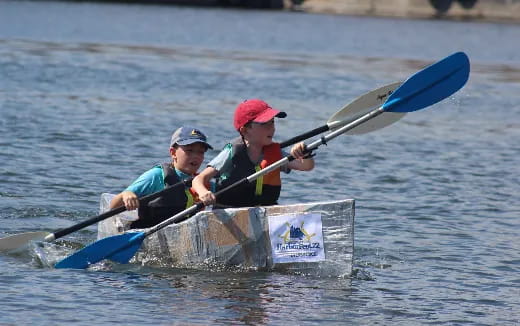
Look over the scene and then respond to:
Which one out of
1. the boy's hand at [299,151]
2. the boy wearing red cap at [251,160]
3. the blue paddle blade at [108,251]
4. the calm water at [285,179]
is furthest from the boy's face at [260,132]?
the blue paddle blade at [108,251]

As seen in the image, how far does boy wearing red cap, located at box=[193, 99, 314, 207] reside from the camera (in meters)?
8.88

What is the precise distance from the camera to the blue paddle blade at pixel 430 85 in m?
9.35

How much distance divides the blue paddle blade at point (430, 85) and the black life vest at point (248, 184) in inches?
41.2

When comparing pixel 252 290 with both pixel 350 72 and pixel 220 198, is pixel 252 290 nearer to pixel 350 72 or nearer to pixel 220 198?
pixel 220 198

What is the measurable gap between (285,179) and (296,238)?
5420mm

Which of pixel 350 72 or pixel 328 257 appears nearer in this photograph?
pixel 328 257

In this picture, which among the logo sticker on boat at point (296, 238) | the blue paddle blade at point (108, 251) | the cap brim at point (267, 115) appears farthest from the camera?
the blue paddle blade at point (108, 251)

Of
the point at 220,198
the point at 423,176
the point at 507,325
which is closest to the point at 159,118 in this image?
the point at 423,176

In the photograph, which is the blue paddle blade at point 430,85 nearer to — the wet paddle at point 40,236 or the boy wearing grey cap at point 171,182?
the boy wearing grey cap at point 171,182

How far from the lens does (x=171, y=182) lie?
9.11 m

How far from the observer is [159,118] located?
1944cm

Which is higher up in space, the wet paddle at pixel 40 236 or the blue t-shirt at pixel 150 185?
the blue t-shirt at pixel 150 185

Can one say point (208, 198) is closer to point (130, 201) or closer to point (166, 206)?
point (130, 201)

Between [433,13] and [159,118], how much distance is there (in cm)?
6331
